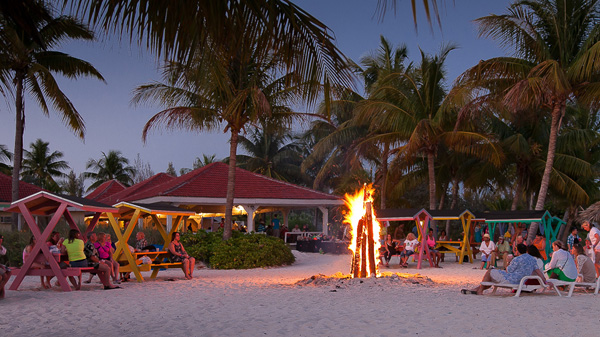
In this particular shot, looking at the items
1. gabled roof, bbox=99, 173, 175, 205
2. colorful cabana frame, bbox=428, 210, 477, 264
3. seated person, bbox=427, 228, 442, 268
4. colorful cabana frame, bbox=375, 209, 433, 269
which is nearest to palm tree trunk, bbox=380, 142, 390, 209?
colorful cabana frame, bbox=428, 210, 477, 264

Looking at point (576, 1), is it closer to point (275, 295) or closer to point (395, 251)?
point (395, 251)

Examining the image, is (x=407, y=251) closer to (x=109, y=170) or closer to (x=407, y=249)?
(x=407, y=249)

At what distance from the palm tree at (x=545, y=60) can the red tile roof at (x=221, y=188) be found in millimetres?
9637

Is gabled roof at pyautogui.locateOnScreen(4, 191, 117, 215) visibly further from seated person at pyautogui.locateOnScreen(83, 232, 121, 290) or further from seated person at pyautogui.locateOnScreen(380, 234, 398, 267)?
seated person at pyautogui.locateOnScreen(380, 234, 398, 267)

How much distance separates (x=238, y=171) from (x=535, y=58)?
48.4ft

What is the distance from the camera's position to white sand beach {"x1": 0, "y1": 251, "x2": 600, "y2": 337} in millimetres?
7039

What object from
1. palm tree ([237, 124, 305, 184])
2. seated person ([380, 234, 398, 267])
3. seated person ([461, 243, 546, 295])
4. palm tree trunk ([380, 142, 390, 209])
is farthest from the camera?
palm tree ([237, 124, 305, 184])

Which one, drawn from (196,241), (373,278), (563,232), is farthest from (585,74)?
(563,232)

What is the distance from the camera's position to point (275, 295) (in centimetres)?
1049

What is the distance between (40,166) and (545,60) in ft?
161

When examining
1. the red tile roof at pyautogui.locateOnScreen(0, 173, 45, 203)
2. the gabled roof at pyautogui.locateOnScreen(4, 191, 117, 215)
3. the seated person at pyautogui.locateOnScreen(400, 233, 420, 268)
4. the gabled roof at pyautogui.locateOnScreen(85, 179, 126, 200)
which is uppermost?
the gabled roof at pyautogui.locateOnScreen(85, 179, 126, 200)

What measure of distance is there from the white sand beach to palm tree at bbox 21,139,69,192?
158 feet

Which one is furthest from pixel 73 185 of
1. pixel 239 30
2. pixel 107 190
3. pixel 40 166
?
pixel 239 30

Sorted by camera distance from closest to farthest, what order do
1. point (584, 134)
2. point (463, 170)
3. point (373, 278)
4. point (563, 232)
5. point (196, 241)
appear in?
point (373, 278) → point (196, 241) → point (584, 134) → point (463, 170) → point (563, 232)
